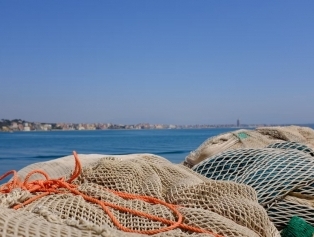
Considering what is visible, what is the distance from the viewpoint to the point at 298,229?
3547mm

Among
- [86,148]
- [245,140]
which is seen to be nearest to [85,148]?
[86,148]

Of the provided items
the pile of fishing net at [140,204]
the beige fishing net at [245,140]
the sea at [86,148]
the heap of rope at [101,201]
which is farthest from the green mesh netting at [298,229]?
the sea at [86,148]

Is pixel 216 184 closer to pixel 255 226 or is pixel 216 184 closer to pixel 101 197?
pixel 255 226

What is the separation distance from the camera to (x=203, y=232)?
102 inches

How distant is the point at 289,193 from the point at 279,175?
160 millimetres

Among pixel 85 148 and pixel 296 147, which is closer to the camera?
pixel 296 147

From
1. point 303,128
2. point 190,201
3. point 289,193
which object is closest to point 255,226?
point 190,201

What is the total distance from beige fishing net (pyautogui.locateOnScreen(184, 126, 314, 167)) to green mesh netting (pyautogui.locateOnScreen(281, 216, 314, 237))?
202 cm

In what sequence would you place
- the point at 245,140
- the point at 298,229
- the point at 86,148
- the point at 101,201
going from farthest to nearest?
the point at 86,148 < the point at 245,140 < the point at 298,229 < the point at 101,201

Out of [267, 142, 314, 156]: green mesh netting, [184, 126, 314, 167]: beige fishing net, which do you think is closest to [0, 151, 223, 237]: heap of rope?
[267, 142, 314, 156]: green mesh netting

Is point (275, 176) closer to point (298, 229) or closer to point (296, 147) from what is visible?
point (298, 229)

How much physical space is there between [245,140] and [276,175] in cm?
193

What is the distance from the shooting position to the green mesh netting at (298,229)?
351 cm

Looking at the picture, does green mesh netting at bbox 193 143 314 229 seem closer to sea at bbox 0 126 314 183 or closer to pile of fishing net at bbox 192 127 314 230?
pile of fishing net at bbox 192 127 314 230
